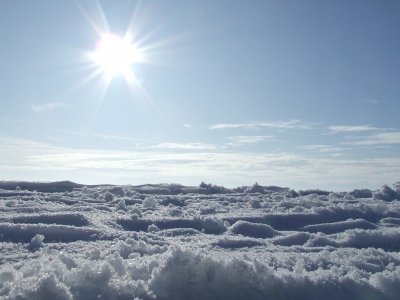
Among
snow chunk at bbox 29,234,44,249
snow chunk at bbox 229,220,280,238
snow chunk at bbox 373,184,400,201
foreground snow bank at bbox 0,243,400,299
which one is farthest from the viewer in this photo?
snow chunk at bbox 373,184,400,201

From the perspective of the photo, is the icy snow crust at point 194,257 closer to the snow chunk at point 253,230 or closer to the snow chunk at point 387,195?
the snow chunk at point 253,230

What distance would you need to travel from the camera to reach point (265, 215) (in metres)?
6.45

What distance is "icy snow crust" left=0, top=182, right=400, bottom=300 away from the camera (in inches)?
101

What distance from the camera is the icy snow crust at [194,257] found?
257cm

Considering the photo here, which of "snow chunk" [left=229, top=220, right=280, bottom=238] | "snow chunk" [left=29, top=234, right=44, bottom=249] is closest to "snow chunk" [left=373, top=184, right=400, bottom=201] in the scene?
"snow chunk" [left=229, top=220, right=280, bottom=238]

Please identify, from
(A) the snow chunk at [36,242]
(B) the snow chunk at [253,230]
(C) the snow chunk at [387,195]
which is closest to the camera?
(A) the snow chunk at [36,242]

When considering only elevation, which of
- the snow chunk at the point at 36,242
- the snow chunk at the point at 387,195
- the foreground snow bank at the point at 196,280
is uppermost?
the snow chunk at the point at 387,195

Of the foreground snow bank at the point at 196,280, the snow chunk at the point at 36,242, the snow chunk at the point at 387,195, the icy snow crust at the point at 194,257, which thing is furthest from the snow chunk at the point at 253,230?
the snow chunk at the point at 387,195

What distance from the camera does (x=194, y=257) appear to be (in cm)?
271

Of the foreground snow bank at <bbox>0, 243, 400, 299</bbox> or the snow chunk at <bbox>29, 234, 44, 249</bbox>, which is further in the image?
the snow chunk at <bbox>29, 234, 44, 249</bbox>

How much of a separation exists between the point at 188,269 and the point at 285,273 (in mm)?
743

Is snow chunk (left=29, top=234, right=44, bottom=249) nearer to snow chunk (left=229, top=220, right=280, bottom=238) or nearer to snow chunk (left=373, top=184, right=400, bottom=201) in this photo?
snow chunk (left=229, top=220, right=280, bottom=238)

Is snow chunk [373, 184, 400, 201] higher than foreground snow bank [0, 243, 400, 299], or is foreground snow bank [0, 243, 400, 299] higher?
snow chunk [373, 184, 400, 201]

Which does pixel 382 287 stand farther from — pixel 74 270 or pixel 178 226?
pixel 178 226
